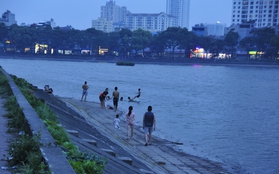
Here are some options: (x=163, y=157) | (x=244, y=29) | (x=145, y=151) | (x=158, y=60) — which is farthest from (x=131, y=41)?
(x=163, y=157)

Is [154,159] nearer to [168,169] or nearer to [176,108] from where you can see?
[168,169]

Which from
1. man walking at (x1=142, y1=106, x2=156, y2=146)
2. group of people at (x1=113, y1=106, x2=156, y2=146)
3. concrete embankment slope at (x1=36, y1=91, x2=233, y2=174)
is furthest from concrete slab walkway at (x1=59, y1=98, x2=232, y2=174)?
man walking at (x1=142, y1=106, x2=156, y2=146)

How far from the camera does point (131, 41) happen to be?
175 metres

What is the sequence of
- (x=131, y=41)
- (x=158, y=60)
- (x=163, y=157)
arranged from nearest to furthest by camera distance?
(x=163, y=157), (x=158, y=60), (x=131, y=41)

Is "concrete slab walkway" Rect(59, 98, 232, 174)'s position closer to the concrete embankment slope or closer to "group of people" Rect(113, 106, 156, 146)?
the concrete embankment slope

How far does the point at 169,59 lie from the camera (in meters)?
163

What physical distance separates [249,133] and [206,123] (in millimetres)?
4512

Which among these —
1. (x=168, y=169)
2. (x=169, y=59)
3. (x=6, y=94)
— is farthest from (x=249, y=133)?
(x=169, y=59)

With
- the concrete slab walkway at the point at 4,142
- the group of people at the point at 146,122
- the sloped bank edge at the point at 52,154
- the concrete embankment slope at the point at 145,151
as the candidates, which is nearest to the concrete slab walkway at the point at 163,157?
the concrete embankment slope at the point at 145,151

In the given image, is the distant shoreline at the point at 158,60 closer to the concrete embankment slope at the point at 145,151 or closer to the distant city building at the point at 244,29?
the distant city building at the point at 244,29

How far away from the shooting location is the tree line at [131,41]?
544 feet

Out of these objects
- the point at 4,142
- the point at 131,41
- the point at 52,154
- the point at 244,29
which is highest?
the point at 244,29

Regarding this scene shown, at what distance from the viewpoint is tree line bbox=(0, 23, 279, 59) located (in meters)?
166

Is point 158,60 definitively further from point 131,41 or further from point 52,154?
point 52,154
